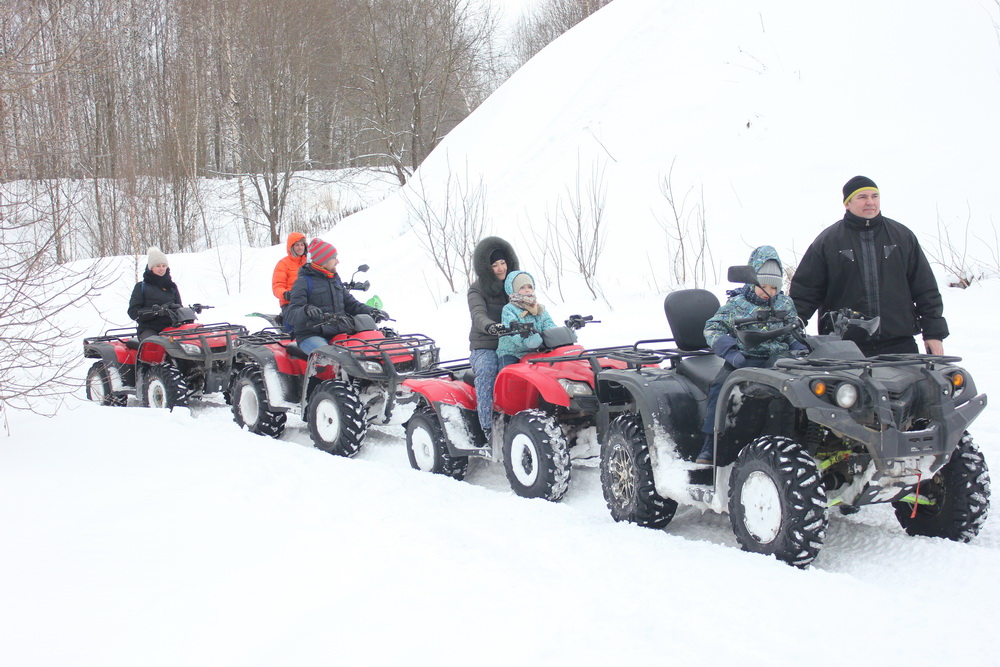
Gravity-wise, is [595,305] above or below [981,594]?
above

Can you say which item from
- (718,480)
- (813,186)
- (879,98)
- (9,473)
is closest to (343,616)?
(718,480)

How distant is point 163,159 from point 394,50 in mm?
8929

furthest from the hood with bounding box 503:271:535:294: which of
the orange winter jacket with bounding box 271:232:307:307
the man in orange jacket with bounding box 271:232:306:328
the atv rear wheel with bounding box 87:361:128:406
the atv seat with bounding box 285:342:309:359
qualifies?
the atv rear wheel with bounding box 87:361:128:406

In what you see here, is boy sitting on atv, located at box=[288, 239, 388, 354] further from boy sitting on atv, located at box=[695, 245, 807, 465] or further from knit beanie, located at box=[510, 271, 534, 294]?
boy sitting on atv, located at box=[695, 245, 807, 465]

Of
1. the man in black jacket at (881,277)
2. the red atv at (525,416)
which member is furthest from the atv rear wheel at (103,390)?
the man in black jacket at (881,277)

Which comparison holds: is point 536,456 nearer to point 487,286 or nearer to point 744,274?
point 487,286

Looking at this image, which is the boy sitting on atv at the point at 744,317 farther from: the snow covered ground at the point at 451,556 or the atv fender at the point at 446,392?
the atv fender at the point at 446,392

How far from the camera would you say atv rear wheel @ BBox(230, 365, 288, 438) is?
8.47 m

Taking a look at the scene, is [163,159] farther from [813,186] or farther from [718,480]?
[718,480]

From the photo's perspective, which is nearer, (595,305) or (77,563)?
(77,563)

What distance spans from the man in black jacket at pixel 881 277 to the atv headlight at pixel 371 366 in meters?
3.81

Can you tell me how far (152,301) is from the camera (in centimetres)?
1070

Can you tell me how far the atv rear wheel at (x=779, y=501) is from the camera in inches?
151

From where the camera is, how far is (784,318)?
177 inches
